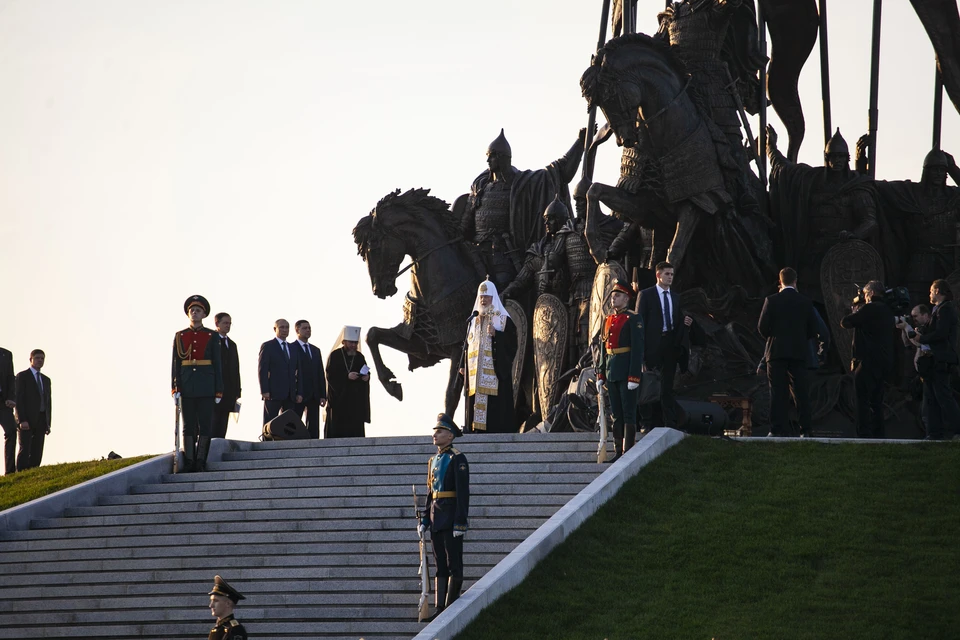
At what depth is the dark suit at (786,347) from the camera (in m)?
17.3

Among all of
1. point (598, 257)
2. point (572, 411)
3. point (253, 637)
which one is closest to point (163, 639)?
point (253, 637)

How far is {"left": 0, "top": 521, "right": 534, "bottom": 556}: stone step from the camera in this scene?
1492 cm

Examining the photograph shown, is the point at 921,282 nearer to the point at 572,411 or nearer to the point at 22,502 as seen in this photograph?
the point at 572,411

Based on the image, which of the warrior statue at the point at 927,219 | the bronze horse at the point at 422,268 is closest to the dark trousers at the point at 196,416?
the bronze horse at the point at 422,268

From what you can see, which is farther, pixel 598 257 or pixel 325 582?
pixel 598 257

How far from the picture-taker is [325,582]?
47.0 ft

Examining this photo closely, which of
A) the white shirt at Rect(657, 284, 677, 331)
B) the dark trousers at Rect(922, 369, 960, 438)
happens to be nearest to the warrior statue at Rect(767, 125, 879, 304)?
the dark trousers at Rect(922, 369, 960, 438)

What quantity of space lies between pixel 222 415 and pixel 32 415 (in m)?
3.71

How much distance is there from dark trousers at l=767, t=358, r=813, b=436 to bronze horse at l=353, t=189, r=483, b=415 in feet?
29.2

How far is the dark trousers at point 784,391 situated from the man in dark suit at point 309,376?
5448mm

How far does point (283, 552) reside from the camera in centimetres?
1517

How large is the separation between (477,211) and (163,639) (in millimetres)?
13315

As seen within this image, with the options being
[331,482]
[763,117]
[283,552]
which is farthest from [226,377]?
[763,117]

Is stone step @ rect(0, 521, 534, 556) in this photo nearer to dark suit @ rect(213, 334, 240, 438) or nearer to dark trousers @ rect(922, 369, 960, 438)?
dark suit @ rect(213, 334, 240, 438)
